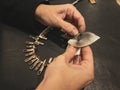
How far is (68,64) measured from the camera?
0.72 metres

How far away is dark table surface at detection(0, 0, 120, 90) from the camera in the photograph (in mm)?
827

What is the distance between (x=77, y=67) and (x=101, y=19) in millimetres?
361

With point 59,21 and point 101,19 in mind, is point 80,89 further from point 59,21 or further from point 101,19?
point 101,19

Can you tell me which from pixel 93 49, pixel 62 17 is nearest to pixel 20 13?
pixel 62 17

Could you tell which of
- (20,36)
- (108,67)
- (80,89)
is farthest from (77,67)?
(20,36)

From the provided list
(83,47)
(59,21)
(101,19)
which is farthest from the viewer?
(101,19)

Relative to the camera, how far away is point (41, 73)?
0.84 metres

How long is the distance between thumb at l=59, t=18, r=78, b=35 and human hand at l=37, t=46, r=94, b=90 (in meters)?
0.12

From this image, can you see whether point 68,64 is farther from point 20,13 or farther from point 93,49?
point 20,13

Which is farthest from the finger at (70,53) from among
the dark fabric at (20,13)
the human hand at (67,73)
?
the dark fabric at (20,13)

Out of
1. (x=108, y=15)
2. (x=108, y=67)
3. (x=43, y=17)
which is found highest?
(x=43, y=17)

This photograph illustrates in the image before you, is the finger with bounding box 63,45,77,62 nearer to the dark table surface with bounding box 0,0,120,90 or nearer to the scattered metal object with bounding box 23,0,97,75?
the scattered metal object with bounding box 23,0,97,75

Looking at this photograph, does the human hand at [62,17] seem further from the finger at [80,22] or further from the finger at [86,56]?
the finger at [86,56]

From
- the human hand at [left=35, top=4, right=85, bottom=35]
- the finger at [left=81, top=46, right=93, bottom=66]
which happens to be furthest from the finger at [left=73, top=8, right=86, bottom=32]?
the finger at [left=81, top=46, right=93, bottom=66]
